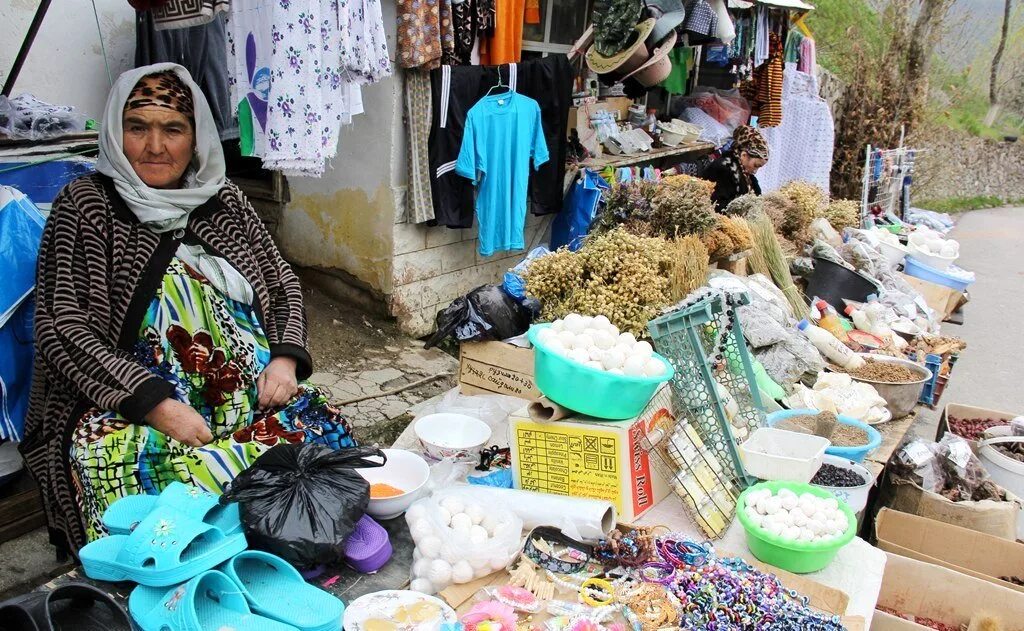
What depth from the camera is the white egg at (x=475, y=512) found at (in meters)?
1.99

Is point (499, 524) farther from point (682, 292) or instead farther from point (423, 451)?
point (682, 292)

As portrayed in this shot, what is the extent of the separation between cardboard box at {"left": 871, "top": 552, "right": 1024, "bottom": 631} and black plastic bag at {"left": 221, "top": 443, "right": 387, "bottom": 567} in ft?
6.25

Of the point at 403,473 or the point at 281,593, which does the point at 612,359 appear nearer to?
the point at 403,473

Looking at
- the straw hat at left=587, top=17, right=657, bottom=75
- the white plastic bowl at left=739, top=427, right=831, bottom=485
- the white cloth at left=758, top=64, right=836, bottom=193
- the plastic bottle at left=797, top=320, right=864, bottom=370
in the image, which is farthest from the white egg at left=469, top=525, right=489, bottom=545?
the white cloth at left=758, top=64, right=836, bottom=193

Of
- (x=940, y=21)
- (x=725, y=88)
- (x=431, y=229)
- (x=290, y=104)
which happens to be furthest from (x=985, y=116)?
(x=290, y=104)

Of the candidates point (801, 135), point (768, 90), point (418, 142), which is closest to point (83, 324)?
point (418, 142)

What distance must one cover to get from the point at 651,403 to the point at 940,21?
1238 centimetres

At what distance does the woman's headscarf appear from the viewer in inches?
89.9

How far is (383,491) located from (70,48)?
3033 mm

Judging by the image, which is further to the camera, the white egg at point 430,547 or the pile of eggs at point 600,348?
the pile of eggs at point 600,348

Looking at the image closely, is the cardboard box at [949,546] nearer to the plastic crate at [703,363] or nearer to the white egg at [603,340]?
the plastic crate at [703,363]

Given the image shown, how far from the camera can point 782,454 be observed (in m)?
2.55

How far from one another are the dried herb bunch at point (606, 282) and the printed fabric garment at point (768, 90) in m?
6.39

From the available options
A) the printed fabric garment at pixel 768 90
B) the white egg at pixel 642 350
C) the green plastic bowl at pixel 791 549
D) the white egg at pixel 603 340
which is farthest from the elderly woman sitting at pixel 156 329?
the printed fabric garment at pixel 768 90
